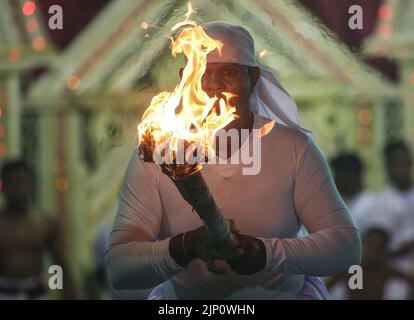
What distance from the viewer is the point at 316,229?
17.5 feet

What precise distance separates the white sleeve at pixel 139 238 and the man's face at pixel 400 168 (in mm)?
1591

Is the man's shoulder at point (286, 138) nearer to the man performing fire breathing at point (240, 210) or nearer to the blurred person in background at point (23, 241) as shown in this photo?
the man performing fire breathing at point (240, 210)

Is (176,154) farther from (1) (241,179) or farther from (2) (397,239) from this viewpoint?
(2) (397,239)

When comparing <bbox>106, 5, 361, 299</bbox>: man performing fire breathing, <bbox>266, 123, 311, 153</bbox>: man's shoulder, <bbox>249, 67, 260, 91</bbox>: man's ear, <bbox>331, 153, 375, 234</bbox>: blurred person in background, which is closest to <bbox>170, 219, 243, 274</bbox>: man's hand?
<bbox>106, 5, 361, 299</bbox>: man performing fire breathing

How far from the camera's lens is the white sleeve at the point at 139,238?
526 centimetres

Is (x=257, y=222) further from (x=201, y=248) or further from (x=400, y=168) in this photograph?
(x=400, y=168)

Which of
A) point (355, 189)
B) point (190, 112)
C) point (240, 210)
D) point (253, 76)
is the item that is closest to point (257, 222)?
point (240, 210)

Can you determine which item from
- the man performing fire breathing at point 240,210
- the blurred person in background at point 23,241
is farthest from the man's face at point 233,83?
the blurred person in background at point 23,241

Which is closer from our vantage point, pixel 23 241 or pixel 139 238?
pixel 139 238

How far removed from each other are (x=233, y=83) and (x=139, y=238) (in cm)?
78

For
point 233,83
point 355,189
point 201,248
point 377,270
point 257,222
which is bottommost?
point 377,270

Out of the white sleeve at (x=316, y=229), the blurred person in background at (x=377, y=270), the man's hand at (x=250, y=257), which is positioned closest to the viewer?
the man's hand at (x=250, y=257)

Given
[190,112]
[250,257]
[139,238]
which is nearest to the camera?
[190,112]

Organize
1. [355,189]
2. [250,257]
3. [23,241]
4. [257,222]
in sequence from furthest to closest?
[23,241] < [355,189] < [257,222] < [250,257]
